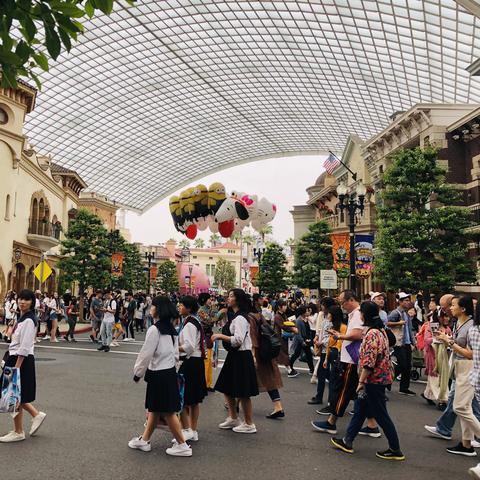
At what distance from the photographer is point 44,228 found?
35.9 metres

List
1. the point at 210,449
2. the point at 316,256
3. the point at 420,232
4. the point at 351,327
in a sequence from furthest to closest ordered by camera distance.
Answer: the point at 316,256 → the point at 420,232 → the point at 351,327 → the point at 210,449

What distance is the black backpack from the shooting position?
7.19 m

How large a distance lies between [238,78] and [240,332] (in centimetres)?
4632

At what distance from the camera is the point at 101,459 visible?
512 cm

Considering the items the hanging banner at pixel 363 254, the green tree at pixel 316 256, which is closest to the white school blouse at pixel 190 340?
the hanging banner at pixel 363 254

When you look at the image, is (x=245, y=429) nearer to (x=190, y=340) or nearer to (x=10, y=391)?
(x=190, y=340)

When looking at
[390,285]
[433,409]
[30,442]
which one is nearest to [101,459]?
[30,442]

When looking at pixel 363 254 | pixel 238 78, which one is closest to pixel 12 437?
pixel 363 254

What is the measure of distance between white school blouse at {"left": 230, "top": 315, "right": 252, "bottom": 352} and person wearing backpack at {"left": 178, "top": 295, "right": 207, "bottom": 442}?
45cm

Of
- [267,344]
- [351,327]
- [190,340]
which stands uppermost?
[351,327]

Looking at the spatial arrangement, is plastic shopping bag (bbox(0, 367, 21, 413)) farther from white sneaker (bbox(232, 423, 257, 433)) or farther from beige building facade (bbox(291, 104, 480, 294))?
beige building facade (bbox(291, 104, 480, 294))

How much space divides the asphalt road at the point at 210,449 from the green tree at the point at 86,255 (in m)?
24.5

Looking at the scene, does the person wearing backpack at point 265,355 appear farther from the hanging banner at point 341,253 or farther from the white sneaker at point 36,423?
the hanging banner at point 341,253

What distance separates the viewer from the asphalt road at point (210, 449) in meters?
4.84
